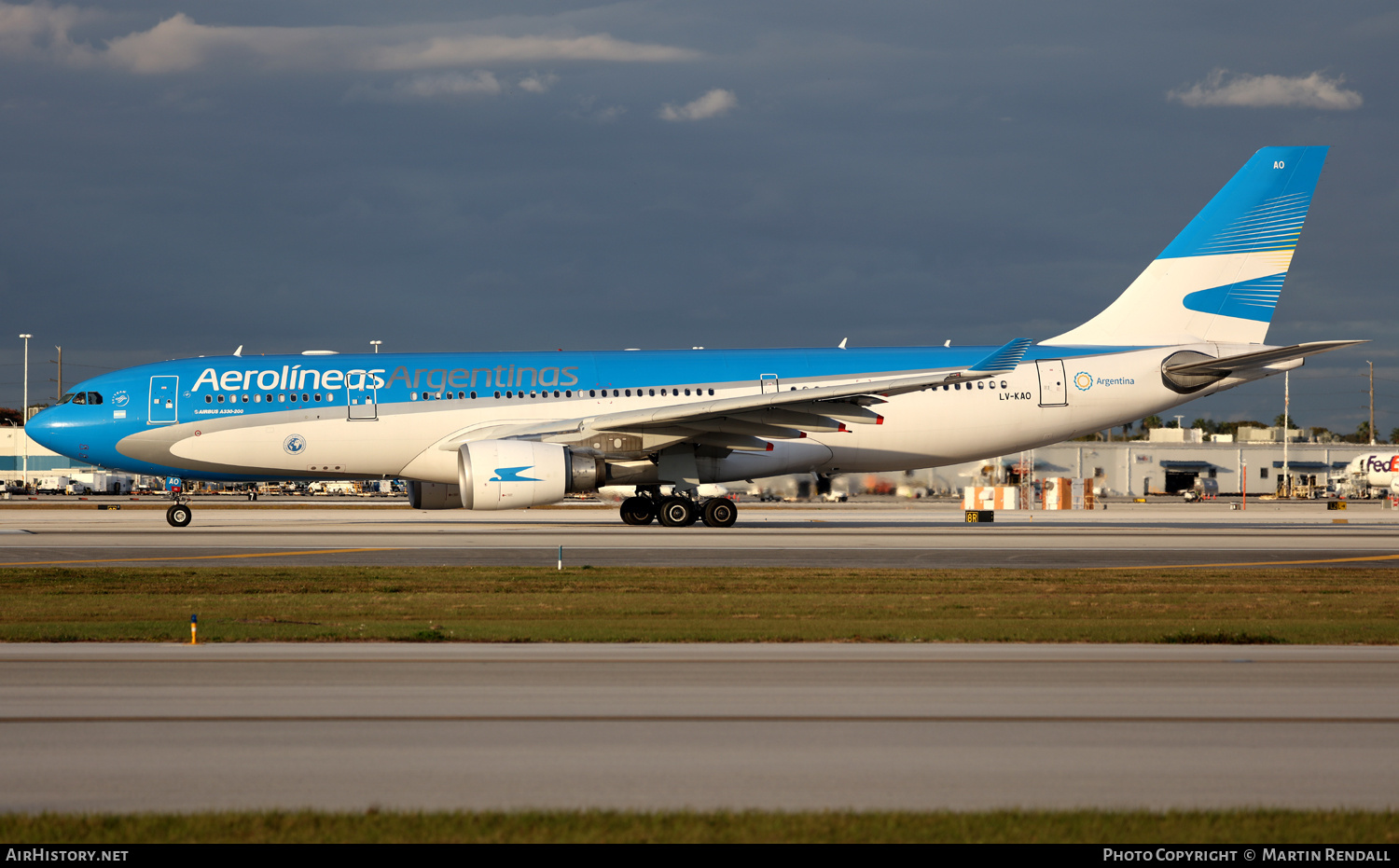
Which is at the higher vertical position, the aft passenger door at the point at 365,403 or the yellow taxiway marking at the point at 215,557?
the aft passenger door at the point at 365,403

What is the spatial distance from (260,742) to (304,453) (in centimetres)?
2292

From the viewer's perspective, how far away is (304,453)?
28531 mm

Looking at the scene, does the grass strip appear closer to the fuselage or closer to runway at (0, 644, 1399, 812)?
runway at (0, 644, 1399, 812)

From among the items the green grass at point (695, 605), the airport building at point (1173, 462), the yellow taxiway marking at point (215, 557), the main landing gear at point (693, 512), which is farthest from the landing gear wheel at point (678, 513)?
the airport building at point (1173, 462)

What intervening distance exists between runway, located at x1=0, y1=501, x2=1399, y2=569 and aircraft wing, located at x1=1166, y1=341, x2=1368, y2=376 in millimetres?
4152

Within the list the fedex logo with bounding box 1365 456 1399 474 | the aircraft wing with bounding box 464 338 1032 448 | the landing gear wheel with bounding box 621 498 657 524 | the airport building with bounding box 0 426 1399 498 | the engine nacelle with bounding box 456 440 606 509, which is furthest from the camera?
the airport building with bounding box 0 426 1399 498

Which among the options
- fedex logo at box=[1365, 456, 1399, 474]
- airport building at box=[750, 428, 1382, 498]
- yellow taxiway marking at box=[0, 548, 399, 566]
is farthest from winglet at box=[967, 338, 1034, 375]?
fedex logo at box=[1365, 456, 1399, 474]

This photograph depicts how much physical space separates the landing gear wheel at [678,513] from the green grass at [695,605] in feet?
36.1

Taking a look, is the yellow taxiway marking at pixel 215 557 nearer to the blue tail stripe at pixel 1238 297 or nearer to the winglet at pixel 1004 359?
the winglet at pixel 1004 359

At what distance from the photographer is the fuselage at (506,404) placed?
28.5 metres

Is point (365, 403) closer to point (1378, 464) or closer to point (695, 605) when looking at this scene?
point (695, 605)

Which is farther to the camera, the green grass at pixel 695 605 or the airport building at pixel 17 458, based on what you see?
the airport building at pixel 17 458

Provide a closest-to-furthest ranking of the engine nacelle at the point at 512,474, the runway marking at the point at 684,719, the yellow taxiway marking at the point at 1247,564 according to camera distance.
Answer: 1. the runway marking at the point at 684,719
2. the yellow taxiway marking at the point at 1247,564
3. the engine nacelle at the point at 512,474

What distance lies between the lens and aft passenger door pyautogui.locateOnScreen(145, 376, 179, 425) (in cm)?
2852
